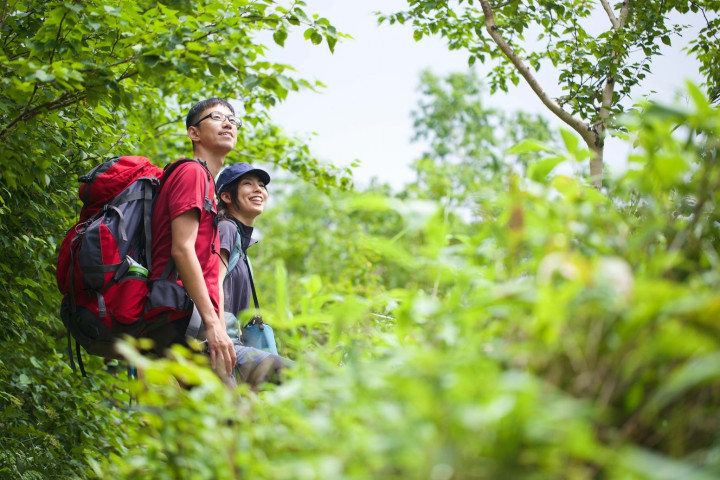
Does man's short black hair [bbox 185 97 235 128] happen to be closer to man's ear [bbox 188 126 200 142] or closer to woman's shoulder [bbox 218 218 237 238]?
man's ear [bbox 188 126 200 142]

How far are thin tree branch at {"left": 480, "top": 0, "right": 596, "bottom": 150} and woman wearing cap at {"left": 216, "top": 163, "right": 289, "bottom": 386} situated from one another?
6.32 ft

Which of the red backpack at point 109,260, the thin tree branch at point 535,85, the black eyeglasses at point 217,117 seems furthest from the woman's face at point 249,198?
the thin tree branch at point 535,85

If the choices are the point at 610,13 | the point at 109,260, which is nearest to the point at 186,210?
the point at 109,260

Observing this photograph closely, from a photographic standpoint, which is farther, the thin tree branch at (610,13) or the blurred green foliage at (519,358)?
the thin tree branch at (610,13)

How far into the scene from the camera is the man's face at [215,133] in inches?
149

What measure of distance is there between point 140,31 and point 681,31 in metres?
3.72

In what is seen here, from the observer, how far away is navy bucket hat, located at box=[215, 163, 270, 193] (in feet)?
13.2

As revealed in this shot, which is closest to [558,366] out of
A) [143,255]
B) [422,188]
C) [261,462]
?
[261,462]

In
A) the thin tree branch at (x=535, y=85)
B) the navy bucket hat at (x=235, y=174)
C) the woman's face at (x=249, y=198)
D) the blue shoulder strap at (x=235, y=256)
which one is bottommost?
the blue shoulder strap at (x=235, y=256)

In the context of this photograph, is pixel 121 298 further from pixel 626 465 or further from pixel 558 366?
pixel 626 465

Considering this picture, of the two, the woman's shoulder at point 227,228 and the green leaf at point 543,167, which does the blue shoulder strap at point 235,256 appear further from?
the green leaf at point 543,167

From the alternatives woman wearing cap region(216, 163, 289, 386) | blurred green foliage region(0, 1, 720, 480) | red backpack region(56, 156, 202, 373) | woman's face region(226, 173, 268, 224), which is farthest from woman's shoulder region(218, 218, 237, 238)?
blurred green foliage region(0, 1, 720, 480)

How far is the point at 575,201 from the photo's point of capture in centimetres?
157

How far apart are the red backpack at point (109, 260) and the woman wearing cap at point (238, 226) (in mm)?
502
